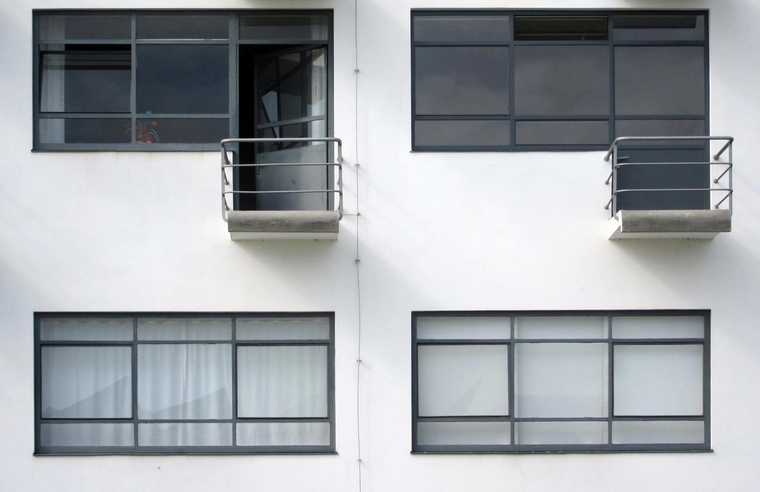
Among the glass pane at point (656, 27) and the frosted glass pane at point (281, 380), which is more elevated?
the glass pane at point (656, 27)

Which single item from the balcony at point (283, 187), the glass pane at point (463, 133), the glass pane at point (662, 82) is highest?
the glass pane at point (662, 82)

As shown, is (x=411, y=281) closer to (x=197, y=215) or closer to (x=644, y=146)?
(x=197, y=215)

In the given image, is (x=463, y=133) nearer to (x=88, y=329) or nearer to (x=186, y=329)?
(x=186, y=329)

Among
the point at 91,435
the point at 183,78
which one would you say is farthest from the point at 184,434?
the point at 183,78

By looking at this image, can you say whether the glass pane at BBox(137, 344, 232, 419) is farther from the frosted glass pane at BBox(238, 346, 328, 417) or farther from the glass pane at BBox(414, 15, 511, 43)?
the glass pane at BBox(414, 15, 511, 43)

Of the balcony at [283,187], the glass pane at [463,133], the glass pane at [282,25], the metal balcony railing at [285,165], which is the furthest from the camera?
the glass pane at [282,25]

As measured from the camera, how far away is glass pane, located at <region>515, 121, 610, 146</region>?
30.4 ft

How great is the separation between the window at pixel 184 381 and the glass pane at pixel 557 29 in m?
4.06

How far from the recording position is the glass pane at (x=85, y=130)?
9.26 metres

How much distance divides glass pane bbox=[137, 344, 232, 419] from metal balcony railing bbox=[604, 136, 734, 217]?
4.74 m

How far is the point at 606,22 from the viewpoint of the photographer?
9.38 meters

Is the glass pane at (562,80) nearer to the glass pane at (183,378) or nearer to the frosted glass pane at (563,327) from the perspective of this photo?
the frosted glass pane at (563,327)

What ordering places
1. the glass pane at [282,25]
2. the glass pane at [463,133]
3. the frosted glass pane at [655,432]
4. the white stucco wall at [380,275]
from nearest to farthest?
the white stucco wall at [380,275]
the frosted glass pane at [655,432]
the glass pane at [463,133]
the glass pane at [282,25]

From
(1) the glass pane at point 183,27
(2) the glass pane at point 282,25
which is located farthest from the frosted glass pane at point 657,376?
(1) the glass pane at point 183,27
